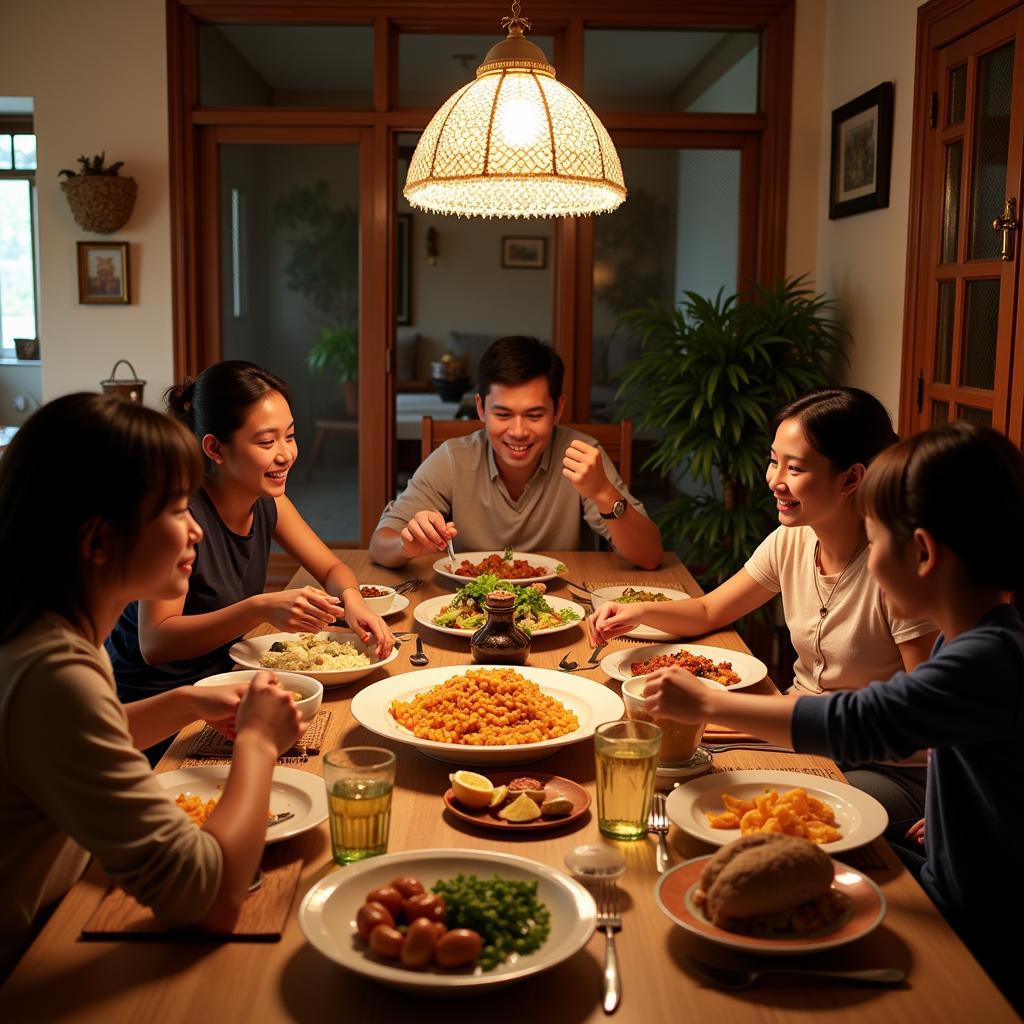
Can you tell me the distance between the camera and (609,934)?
3.71 ft

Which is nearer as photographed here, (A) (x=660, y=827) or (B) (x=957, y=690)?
(B) (x=957, y=690)

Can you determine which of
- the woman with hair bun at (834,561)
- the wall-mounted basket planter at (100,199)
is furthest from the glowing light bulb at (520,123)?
the wall-mounted basket planter at (100,199)

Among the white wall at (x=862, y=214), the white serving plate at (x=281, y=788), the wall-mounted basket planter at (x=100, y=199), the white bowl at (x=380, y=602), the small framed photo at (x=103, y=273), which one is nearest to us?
the white serving plate at (x=281, y=788)

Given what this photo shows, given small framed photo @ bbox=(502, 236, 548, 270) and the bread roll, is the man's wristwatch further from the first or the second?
small framed photo @ bbox=(502, 236, 548, 270)

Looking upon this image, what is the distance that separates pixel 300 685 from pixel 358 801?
396 millimetres

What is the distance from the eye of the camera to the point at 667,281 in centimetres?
488

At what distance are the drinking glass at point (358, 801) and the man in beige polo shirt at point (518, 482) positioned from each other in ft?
5.25

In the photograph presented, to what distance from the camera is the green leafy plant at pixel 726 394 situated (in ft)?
12.7

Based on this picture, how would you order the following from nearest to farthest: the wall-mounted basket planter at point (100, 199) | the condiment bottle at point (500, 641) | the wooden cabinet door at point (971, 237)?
the condiment bottle at point (500, 641) → the wooden cabinet door at point (971, 237) → the wall-mounted basket planter at point (100, 199)

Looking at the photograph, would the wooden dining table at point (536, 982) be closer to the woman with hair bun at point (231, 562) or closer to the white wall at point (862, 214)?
the woman with hair bun at point (231, 562)

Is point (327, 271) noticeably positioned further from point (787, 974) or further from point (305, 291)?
point (787, 974)

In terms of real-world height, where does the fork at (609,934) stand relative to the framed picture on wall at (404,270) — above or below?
below

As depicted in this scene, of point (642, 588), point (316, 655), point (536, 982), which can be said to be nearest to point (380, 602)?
point (316, 655)

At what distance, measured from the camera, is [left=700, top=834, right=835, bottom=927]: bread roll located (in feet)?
3.60
